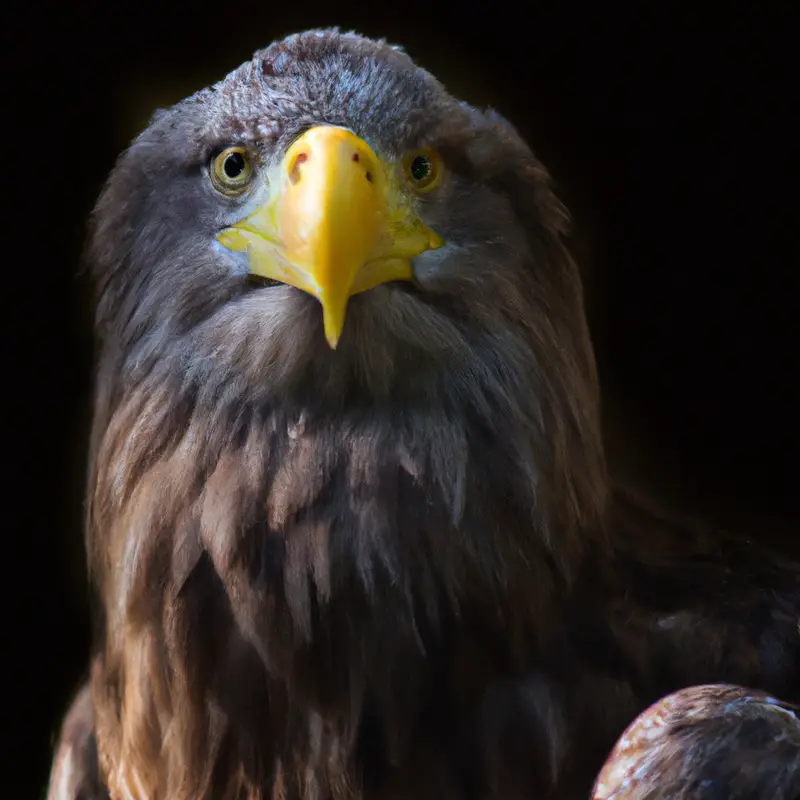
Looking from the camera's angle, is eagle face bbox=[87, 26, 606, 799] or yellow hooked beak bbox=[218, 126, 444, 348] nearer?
yellow hooked beak bbox=[218, 126, 444, 348]

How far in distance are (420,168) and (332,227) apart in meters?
0.34

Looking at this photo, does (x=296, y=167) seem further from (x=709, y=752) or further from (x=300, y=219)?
(x=709, y=752)

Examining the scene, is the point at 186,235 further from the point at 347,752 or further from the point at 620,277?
the point at 620,277

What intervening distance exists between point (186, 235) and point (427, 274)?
435 mm

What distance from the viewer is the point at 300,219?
160 centimetres

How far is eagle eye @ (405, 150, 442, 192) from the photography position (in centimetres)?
184

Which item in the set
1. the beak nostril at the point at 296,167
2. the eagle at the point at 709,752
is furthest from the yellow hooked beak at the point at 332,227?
the eagle at the point at 709,752

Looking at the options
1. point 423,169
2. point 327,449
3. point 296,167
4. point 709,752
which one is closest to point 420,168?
point 423,169

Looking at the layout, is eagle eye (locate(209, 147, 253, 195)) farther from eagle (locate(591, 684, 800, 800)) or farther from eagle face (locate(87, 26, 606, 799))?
eagle (locate(591, 684, 800, 800))

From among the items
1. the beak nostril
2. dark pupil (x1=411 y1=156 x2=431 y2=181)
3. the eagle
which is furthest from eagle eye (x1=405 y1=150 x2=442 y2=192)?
the eagle

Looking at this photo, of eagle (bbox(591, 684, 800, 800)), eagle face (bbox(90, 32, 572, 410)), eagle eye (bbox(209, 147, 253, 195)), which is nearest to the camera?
eagle (bbox(591, 684, 800, 800))

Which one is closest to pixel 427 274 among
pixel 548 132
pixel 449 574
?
pixel 449 574

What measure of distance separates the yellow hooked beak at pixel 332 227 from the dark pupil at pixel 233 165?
83 millimetres

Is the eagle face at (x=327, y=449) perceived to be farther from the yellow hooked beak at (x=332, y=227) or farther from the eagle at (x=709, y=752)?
the eagle at (x=709, y=752)
